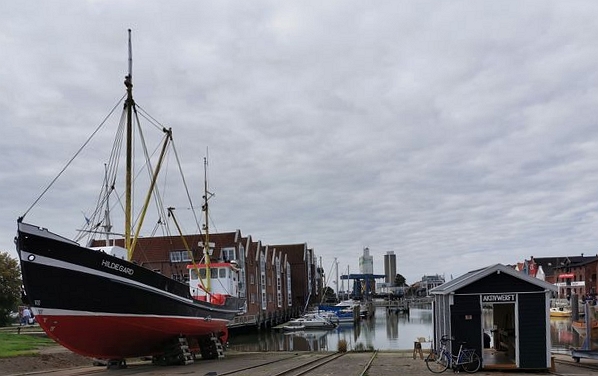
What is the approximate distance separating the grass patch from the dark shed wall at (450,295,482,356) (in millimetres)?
17534

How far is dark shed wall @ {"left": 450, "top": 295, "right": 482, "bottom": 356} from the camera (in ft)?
67.2

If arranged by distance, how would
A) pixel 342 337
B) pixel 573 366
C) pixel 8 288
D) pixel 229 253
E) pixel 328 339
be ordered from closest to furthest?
pixel 573 366 → pixel 8 288 → pixel 328 339 → pixel 342 337 → pixel 229 253

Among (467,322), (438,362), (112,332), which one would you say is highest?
(467,322)

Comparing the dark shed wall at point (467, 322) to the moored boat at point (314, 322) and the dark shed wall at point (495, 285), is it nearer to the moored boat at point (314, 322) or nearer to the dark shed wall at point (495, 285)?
the dark shed wall at point (495, 285)

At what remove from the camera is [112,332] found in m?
22.7

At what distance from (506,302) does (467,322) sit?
1.53 meters

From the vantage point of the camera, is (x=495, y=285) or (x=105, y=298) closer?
(x=495, y=285)

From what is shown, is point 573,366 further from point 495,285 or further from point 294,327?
point 294,327

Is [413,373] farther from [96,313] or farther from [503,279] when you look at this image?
[96,313]

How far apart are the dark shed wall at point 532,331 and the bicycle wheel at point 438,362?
2505 mm

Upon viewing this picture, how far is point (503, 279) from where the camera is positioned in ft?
67.6

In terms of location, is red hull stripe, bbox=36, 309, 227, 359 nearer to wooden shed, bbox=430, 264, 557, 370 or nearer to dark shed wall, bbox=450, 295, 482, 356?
wooden shed, bbox=430, 264, 557, 370

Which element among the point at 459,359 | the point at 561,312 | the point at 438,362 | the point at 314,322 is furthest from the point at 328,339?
the point at 459,359

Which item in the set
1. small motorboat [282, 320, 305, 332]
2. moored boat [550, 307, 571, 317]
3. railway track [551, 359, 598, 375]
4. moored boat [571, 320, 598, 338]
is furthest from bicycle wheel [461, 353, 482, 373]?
moored boat [550, 307, 571, 317]
